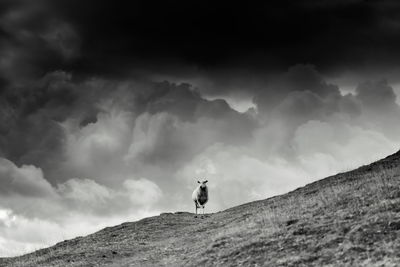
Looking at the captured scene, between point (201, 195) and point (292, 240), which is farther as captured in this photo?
point (201, 195)

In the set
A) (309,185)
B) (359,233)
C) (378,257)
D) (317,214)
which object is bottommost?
(378,257)

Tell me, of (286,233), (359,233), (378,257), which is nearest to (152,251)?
(286,233)

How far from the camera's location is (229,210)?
164ft

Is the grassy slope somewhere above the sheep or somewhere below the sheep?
below

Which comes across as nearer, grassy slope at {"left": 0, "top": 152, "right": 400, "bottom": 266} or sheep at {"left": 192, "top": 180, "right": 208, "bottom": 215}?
grassy slope at {"left": 0, "top": 152, "right": 400, "bottom": 266}

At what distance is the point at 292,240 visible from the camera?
2409 centimetres

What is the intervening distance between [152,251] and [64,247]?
13.9 meters

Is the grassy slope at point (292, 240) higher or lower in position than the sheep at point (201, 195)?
lower

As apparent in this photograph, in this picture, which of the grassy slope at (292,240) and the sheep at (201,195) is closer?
the grassy slope at (292,240)

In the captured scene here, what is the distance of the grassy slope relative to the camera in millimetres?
20891

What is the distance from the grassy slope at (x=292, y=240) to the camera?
2089cm

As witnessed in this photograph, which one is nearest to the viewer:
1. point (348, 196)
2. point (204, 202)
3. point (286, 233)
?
point (286, 233)

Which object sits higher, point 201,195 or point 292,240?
point 201,195

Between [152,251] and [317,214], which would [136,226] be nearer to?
[152,251]
